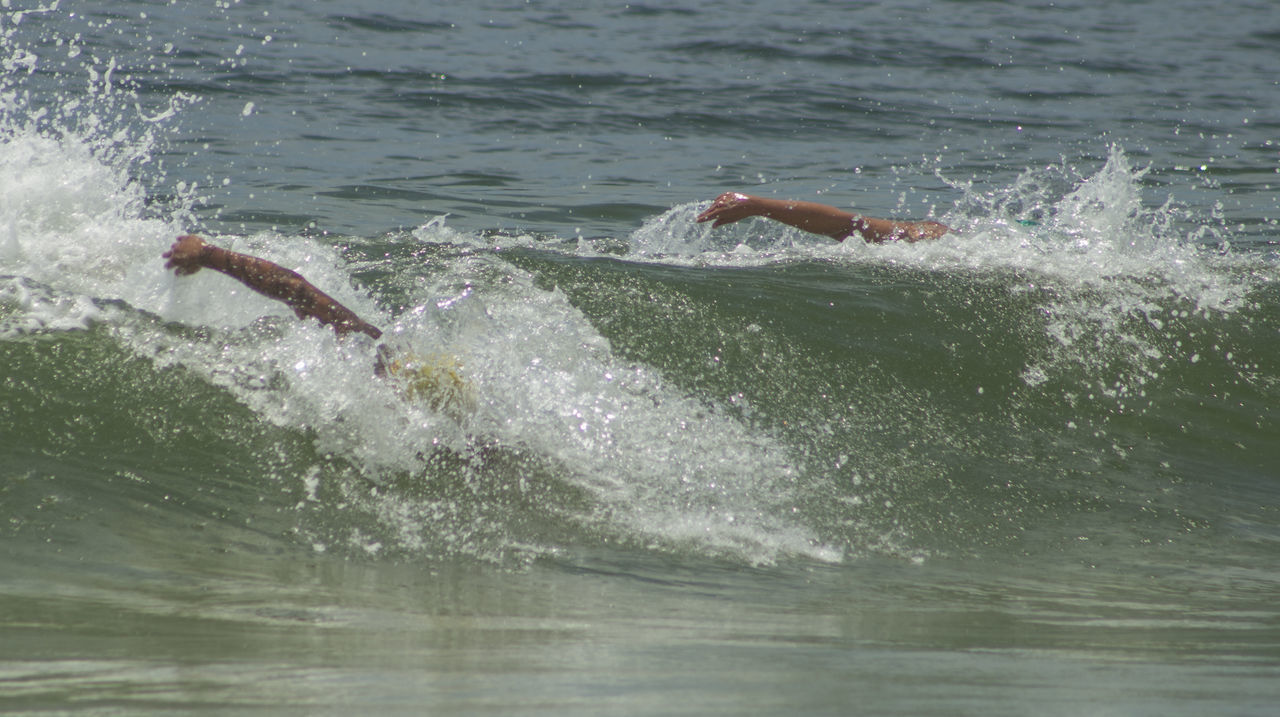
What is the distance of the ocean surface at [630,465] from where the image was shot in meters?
2.20

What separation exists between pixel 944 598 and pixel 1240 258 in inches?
193

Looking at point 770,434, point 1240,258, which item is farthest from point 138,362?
point 1240,258

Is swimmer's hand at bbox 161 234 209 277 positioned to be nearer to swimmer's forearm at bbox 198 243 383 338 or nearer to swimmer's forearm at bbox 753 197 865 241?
swimmer's forearm at bbox 198 243 383 338

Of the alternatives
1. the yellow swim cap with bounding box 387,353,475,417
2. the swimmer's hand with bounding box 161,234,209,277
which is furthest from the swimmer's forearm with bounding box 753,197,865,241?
the swimmer's hand with bounding box 161,234,209,277

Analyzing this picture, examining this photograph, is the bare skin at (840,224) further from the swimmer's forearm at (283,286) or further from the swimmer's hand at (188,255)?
the swimmer's hand at (188,255)

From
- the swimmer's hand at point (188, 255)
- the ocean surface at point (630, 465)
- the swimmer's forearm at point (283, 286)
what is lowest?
the ocean surface at point (630, 465)

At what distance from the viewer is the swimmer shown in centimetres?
385

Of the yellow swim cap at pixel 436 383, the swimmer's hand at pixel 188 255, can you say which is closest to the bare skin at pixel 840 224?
the yellow swim cap at pixel 436 383

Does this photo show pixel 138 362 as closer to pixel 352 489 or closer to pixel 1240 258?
pixel 352 489

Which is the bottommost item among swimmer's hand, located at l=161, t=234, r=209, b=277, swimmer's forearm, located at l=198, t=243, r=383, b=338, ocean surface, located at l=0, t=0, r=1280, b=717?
ocean surface, located at l=0, t=0, r=1280, b=717

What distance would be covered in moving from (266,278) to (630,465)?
1.38 metres

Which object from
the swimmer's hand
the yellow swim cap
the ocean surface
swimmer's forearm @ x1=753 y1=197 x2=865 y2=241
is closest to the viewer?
the ocean surface

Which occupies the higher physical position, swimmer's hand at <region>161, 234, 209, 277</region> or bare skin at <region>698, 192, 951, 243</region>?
swimmer's hand at <region>161, 234, 209, 277</region>

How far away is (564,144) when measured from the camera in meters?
12.4
